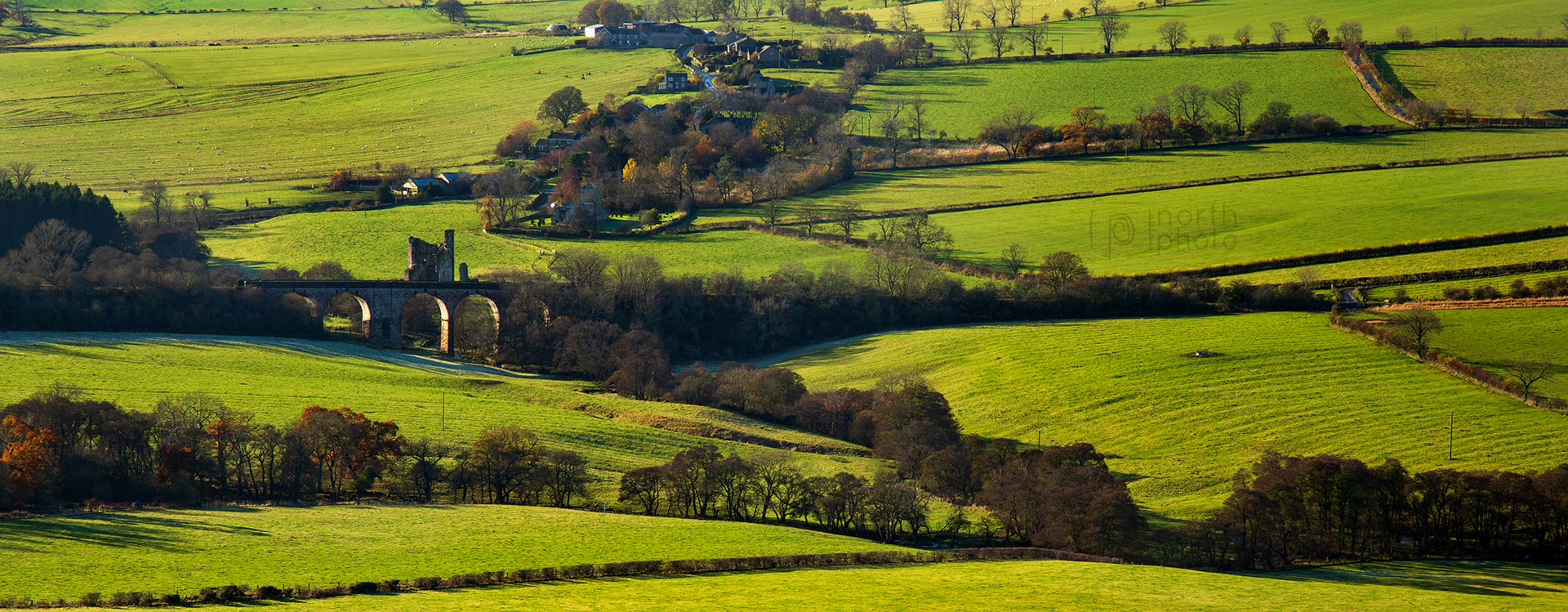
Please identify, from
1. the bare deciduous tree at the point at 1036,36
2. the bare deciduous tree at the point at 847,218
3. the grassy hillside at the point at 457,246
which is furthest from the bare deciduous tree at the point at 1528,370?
the bare deciduous tree at the point at 1036,36

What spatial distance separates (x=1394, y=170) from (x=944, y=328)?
42.3 metres

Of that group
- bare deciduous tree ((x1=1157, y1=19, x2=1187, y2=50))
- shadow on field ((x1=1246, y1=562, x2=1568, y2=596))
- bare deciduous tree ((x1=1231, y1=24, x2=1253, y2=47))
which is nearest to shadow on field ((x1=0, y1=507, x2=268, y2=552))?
shadow on field ((x1=1246, y1=562, x2=1568, y2=596))

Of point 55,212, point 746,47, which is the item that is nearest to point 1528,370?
point 55,212

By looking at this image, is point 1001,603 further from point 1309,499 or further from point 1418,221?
point 1418,221

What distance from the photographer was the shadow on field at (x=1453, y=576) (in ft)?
128

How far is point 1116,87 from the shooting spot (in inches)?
5025

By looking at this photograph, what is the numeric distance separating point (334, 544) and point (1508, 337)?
190 feet

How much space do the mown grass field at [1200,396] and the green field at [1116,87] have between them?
48.4 metres

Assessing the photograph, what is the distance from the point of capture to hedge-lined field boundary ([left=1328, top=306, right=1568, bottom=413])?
5531 centimetres

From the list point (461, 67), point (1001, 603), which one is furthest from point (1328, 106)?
point (461, 67)

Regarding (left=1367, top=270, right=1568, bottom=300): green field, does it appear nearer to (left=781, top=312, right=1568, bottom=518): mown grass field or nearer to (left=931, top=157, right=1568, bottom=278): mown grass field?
(left=931, top=157, right=1568, bottom=278): mown grass field

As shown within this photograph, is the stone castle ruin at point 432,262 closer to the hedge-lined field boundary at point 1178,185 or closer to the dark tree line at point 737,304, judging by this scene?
the dark tree line at point 737,304

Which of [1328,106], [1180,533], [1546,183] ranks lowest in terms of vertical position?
[1180,533]

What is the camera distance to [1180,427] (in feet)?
195
